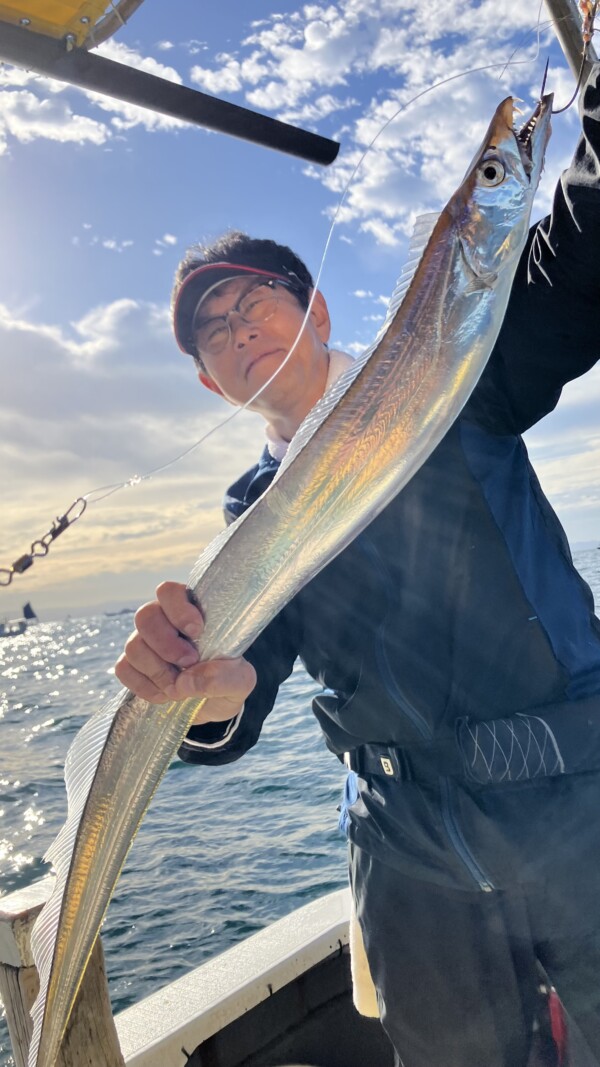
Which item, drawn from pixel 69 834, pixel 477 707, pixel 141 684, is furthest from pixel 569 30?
pixel 69 834

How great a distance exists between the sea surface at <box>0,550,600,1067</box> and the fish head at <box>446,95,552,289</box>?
586 centimetres

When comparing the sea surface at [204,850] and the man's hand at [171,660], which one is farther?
the sea surface at [204,850]

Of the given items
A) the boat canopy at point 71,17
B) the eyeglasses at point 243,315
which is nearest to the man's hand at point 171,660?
the eyeglasses at point 243,315

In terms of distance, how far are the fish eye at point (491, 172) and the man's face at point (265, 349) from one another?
1269 millimetres

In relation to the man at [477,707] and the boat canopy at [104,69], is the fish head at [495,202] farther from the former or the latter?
the boat canopy at [104,69]

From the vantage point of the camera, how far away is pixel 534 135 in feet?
4.18

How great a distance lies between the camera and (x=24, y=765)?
1628 centimetres

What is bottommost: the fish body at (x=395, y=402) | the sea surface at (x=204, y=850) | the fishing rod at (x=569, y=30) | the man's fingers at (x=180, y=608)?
the sea surface at (x=204, y=850)

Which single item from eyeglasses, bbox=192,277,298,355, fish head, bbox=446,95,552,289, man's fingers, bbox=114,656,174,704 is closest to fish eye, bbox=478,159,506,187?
fish head, bbox=446,95,552,289

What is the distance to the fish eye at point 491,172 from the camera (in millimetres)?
1228

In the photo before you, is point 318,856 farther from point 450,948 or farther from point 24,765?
point 24,765

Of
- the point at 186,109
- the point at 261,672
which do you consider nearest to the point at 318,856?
the point at 261,672

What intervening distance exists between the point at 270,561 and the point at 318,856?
771 centimetres

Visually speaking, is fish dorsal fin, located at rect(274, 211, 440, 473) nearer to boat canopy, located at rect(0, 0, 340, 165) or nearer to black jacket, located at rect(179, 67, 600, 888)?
black jacket, located at rect(179, 67, 600, 888)
